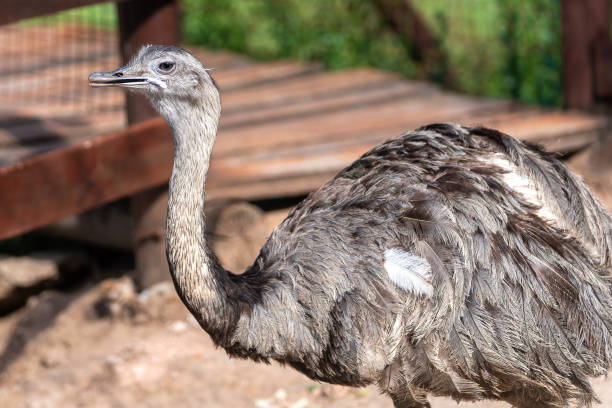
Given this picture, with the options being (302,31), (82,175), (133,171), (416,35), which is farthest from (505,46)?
(82,175)

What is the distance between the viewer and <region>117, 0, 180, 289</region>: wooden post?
499cm

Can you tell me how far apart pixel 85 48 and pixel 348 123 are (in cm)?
276

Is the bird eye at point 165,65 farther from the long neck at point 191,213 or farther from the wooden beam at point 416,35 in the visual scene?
the wooden beam at point 416,35

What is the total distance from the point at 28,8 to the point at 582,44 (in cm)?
359

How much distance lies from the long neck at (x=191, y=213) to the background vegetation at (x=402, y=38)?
4525 mm

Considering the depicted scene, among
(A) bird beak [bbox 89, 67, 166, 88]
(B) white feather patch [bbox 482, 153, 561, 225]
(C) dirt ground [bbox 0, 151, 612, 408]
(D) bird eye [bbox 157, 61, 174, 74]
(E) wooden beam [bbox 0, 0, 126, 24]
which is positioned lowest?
(C) dirt ground [bbox 0, 151, 612, 408]

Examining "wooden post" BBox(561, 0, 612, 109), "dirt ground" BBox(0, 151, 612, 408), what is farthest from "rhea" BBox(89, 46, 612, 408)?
"wooden post" BBox(561, 0, 612, 109)

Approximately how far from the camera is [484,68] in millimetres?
A: 7383

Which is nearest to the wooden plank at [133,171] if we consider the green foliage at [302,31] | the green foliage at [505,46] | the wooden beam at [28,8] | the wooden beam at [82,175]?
the wooden beam at [82,175]

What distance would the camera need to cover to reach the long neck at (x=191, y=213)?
300 centimetres

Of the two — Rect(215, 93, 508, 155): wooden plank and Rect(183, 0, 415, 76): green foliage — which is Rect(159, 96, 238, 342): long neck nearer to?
Rect(215, 93, 508, 155): wooden plank

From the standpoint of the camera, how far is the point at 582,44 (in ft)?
20.8

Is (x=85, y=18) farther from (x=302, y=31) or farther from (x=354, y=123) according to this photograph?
(x=354, y=123)

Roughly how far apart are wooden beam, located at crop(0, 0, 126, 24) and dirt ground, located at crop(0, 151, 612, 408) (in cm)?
140
